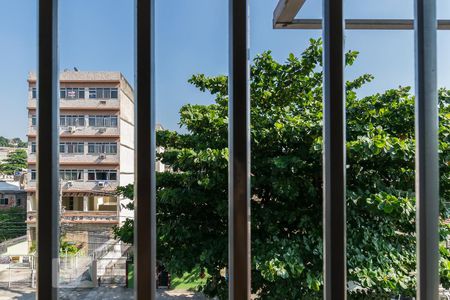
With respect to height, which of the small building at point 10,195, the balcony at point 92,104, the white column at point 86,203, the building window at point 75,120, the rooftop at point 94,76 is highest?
the rooftop at point 94,76

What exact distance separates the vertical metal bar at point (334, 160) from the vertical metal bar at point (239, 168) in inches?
6.4

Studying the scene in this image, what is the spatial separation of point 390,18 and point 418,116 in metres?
0.70

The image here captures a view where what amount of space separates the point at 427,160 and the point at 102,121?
1.07 m

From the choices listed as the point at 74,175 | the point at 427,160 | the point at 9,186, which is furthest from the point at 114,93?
the point at 427,160

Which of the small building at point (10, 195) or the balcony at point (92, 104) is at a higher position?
the balcony at point (92, 104)

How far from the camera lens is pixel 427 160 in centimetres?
58

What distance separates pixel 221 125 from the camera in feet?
6.70

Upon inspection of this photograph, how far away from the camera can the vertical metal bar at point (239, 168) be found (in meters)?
0.55

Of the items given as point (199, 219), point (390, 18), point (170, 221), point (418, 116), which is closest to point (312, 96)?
point (390, 18)

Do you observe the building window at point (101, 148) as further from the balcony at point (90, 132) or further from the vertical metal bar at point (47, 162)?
the vertical metal bar at point (47, 162)

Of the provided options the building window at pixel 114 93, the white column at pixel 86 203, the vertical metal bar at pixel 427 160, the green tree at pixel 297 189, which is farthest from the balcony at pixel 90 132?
the vertical metal bar at pixel 427 160

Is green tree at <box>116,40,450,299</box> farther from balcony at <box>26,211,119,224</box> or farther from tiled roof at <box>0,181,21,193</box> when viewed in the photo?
tiled roof at <box>0,181,21,193</box>

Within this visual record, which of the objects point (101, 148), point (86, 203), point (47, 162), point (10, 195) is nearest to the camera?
point (47, 162)

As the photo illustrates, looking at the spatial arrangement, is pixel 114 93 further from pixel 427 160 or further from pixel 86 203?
pixel 427 160
